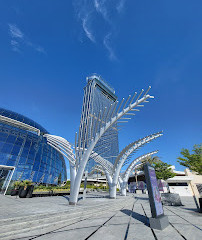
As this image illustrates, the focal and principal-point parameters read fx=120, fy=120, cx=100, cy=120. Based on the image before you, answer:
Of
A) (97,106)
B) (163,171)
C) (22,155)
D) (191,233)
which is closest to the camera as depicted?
(191,233)

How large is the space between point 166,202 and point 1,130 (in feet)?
106

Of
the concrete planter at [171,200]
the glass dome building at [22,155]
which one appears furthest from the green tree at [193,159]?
the glass dome building at [22,155]

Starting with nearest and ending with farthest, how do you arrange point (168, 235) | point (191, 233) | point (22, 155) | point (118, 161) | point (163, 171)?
point (168, 235)
point (191, 233)
point (118, 161)
point (163, 171)
point (22, 155)

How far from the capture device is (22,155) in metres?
26.2

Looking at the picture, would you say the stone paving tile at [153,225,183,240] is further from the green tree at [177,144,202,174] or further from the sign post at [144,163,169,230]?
the green tree at [177,144,202,174]

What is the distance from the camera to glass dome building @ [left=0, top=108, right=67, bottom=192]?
76.1 feet

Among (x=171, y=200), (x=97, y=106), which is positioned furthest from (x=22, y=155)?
(x=97, y=106)

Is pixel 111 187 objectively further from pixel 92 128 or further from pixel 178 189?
pixel 178 189

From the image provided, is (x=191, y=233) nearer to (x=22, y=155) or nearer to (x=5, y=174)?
(x=5, y=174)

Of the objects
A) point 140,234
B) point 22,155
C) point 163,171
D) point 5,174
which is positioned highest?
point 22,155

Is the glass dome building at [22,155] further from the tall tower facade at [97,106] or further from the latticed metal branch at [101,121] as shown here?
the latticed metal branch at [101,121]

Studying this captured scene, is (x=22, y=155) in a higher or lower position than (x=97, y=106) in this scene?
lower

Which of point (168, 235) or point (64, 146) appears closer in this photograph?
point (168, 235)

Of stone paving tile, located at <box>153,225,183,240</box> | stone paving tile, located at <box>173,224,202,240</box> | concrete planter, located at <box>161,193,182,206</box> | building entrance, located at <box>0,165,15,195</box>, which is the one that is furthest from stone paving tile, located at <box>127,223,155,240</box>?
building entrance, located at <box>0,165,15,195</box>
